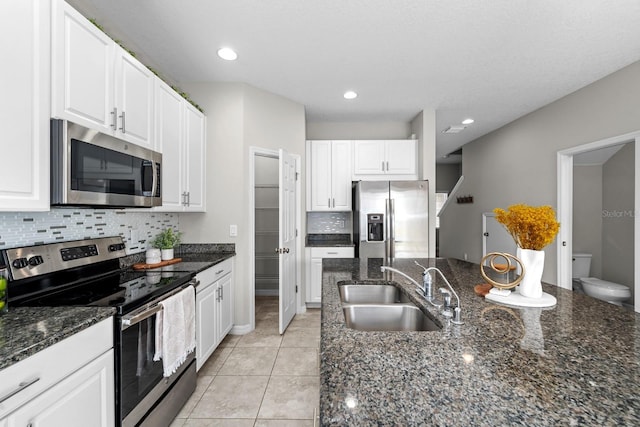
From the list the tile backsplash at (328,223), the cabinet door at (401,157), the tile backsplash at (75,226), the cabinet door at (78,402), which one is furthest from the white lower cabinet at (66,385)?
the cabinet door at (401,157)

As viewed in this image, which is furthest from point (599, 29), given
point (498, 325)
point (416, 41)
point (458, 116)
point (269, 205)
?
point (269, 205)

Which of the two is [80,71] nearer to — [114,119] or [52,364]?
[114,119]

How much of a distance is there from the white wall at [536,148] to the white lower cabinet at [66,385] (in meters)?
4.35

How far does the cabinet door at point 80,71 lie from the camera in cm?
133

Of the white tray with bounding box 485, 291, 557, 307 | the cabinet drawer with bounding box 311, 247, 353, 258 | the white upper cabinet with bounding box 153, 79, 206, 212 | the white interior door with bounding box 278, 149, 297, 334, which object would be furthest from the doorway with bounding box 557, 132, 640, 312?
the white upper cabinet with bounding box 153, 79, 206, 212

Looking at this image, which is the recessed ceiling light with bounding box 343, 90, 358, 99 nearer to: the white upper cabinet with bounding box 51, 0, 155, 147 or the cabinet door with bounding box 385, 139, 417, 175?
the cabinet door with bounding box 385, 139, 417, 175

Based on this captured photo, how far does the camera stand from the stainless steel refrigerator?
3605 mm

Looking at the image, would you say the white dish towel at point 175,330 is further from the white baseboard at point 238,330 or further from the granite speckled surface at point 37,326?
the white baseboard at point 238,330

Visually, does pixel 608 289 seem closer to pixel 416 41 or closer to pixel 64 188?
pixel 416 41

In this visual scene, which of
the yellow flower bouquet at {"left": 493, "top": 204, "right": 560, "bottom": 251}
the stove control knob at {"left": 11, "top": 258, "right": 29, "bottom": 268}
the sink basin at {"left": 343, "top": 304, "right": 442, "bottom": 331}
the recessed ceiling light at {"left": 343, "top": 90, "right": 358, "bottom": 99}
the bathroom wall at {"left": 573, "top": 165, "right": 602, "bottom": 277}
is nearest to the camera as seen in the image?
the yellow flower bouquet at {"left": 493, "top": 204, "right": 560, "bottom": 251}

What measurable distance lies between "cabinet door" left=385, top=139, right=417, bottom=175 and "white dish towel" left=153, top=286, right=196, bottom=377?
10.00ft

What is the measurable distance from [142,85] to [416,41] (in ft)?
6.87

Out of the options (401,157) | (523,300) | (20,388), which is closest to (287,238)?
(401,157)

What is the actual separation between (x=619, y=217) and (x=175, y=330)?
4362 millimetres
